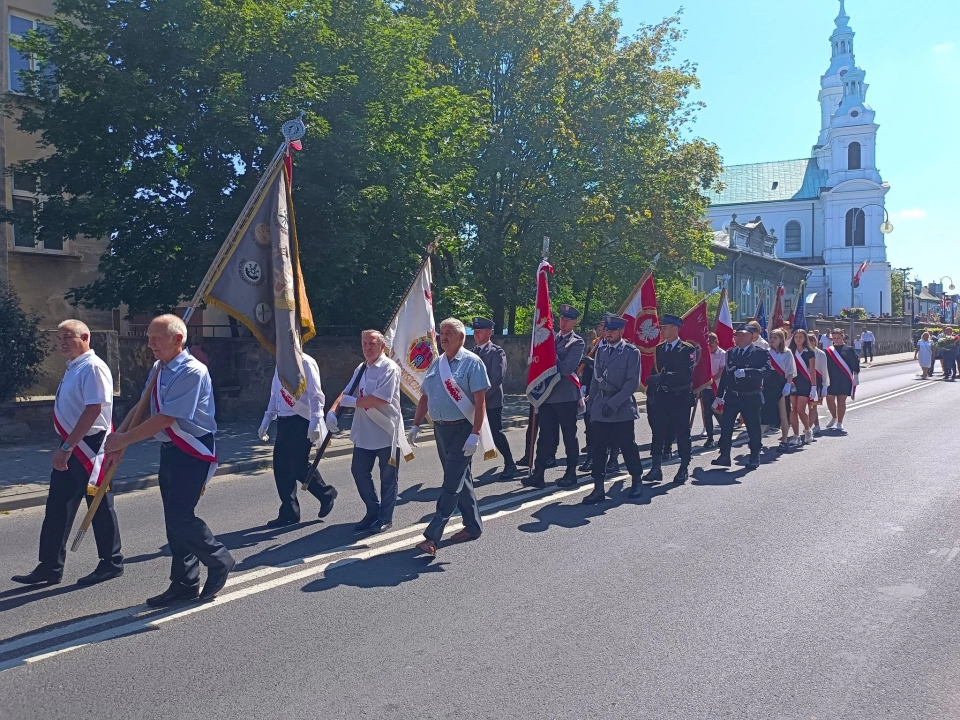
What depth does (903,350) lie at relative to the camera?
6700cm

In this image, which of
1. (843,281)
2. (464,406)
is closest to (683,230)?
(464,406)

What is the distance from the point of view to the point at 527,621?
520 centimetres

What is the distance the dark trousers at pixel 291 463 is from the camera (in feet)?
25.9

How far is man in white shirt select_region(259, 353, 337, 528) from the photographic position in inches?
310

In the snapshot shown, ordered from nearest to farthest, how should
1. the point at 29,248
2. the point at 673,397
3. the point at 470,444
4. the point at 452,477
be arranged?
the point at 470,444
the point at 452,477
the point at 673,397
the point at 29,248

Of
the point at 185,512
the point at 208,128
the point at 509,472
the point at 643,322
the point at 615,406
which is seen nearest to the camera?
the point at 185,512

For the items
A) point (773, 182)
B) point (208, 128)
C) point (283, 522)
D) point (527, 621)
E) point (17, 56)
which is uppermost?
point (773, 182)

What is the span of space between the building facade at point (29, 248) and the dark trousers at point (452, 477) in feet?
49.3

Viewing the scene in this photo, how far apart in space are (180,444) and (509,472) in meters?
5.66

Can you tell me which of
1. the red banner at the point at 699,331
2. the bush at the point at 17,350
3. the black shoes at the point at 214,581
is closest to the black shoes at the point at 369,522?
the black shoes at the point at 214,581

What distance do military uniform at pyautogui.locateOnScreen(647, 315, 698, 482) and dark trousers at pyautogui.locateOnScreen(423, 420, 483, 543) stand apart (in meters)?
3.75

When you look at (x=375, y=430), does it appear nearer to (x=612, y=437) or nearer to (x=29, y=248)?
(x=612, y=437)

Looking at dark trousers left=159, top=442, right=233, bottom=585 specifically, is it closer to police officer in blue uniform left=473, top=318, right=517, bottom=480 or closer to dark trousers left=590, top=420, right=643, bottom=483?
dark trousers left=590, top=420, right=643, bottom=483

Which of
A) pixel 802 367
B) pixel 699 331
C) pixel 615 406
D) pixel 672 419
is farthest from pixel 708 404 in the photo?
pixel 615 406
